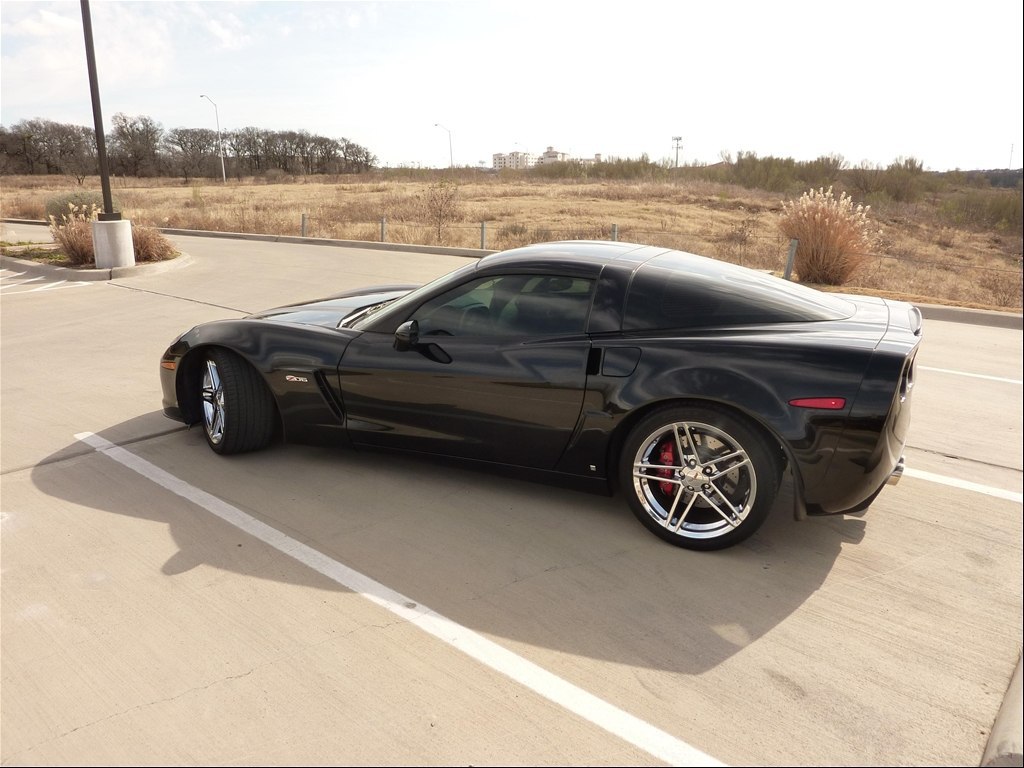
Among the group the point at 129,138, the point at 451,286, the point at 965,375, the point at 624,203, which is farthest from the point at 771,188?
the point at 129,138

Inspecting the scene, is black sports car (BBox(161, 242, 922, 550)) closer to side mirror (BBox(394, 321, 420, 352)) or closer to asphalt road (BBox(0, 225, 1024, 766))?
side mirror (BBox(394, 321, 420, 352))

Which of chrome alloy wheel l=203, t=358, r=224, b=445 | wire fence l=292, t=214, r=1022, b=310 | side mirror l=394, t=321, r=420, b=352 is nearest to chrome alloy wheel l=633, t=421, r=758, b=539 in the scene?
side mirror l=394, t=321, r=420, b=352

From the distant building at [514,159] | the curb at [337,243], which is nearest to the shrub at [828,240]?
the curb at [337,243]

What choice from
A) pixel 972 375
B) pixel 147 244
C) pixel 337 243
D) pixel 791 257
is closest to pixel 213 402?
pixel 972 375

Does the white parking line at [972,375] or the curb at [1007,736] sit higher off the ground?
the white parking line at [972,375]

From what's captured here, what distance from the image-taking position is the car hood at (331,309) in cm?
470

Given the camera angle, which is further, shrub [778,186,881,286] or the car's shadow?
shrub [778,186,881,286]

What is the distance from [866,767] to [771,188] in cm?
4322

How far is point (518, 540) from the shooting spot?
3684mm

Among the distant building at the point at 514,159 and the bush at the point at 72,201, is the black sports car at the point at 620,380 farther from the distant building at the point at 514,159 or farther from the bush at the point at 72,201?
the distant building at the point at 514,159

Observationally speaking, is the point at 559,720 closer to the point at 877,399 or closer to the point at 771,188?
the point at 877,399

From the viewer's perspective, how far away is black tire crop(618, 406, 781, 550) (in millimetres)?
3367

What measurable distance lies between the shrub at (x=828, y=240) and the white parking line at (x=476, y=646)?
37.6ft

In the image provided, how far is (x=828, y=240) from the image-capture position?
1267 cm
